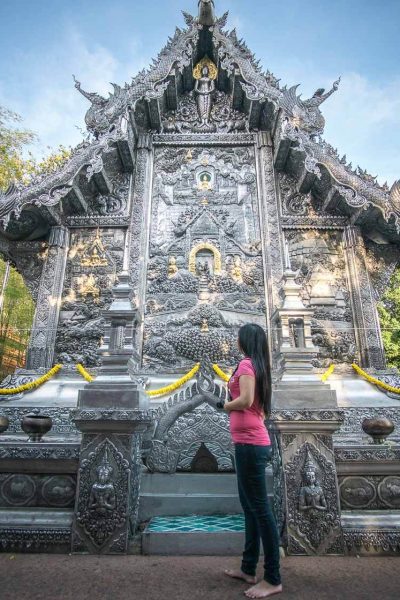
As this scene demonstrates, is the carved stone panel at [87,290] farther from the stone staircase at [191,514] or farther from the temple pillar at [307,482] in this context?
the temple pillar at [307,482]

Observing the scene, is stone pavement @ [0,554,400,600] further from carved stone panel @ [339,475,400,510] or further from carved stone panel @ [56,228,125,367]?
carved stone panel @ [56,228,125,367]

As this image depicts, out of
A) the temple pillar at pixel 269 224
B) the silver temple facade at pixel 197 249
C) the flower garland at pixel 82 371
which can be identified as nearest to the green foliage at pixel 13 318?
the silver temple facade at pixel 197 249

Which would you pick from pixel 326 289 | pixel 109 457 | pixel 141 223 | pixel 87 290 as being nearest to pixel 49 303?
pixel 87 290

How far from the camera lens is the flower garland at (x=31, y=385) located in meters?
6.09

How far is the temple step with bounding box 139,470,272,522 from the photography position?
3.71 metres

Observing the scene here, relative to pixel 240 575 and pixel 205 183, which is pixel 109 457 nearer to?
pixel 240 575

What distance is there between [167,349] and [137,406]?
12.8 ft

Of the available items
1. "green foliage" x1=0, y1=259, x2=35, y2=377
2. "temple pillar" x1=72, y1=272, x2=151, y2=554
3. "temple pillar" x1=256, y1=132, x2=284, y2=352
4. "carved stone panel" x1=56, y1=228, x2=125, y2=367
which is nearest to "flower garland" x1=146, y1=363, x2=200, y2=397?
"carved stone panel" x1=56, y1=228, x2=125, y2=367

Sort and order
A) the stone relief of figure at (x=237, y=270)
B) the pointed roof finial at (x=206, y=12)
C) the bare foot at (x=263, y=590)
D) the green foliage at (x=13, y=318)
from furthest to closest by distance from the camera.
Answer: the green foliage at (x=13, y=318)
the pointed roof finial at (x=206, y=12)
the stone relief of figure at (x=237, y=270)
the bare foot at (x=263, y=590)

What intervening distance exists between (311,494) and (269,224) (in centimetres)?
→ 611

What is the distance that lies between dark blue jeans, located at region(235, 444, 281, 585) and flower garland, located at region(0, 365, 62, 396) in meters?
4.94

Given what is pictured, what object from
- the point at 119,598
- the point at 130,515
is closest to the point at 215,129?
the point at 130,515

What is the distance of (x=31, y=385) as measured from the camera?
6.28 meters

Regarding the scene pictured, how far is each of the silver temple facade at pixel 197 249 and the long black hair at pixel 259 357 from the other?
95 cm
